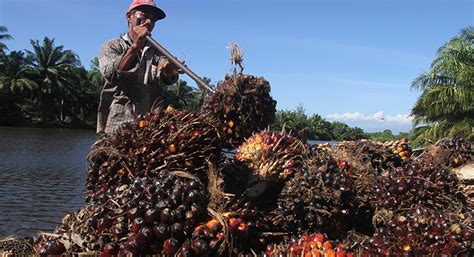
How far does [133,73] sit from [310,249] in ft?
7.79

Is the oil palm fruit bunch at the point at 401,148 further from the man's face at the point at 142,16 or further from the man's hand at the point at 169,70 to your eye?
the man's face at the point at 142,16

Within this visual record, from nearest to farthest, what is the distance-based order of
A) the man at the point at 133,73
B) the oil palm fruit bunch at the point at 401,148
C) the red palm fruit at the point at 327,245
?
the red palm fruit at the point at 327,245, the man at the point at 133,73, the oil palm fruit bunch at the point at 401,148

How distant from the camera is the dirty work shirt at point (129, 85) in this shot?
4012 mm

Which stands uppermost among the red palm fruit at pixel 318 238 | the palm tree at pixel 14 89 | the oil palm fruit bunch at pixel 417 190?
the palm tree at pixel 14 89

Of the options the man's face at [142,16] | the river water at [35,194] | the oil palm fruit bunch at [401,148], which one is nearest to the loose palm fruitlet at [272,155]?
the man's face at [142,16]

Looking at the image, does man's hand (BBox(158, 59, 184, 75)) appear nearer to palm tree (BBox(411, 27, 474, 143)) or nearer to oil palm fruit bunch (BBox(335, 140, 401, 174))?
oil palm fruit bunch (BBox(335, 140, 401, 174))

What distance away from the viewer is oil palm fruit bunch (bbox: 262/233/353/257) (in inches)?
86.6

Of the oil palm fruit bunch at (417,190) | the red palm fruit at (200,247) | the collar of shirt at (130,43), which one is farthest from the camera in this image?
the collar of shirt at (130,43)

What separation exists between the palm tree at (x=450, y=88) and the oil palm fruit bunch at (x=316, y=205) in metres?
23.9

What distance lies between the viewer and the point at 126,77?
3.96 m

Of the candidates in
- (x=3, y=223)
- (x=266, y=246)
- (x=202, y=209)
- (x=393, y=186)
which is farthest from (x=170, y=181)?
(x=3, y=223)

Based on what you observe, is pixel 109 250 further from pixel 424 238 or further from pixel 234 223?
pixel 424 238

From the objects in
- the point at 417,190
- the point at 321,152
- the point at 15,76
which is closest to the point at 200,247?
the point at 417,190

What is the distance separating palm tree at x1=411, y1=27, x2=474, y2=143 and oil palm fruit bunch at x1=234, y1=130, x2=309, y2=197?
23.4 meters
